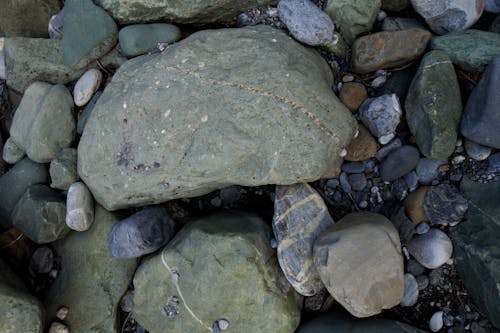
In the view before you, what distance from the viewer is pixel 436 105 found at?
225 centimetres

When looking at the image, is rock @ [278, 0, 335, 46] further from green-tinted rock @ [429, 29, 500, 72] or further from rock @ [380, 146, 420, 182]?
rock @ [380, 146, 420, 182]

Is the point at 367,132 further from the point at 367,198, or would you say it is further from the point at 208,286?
the point at 208,286

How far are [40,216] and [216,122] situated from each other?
1209 mm

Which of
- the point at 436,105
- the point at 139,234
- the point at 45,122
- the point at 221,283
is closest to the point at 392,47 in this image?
the point at 436,105

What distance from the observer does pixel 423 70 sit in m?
2.29

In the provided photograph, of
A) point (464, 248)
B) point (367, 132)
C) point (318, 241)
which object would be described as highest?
point (367, 132)

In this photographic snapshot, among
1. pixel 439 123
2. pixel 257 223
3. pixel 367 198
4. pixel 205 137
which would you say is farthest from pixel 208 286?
pixel 439 123

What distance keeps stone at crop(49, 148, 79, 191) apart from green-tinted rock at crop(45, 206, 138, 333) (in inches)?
9.1

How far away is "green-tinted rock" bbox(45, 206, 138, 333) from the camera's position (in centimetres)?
260

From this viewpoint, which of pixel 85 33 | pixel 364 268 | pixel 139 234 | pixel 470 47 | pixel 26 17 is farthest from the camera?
pixel 26 17

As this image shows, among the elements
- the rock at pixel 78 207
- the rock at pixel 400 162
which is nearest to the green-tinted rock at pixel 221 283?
the rock at pixel 78 207

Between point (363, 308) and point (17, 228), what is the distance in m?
2.01

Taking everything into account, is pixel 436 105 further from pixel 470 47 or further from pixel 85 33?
pixel 85 33

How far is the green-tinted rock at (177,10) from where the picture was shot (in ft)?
8.38
